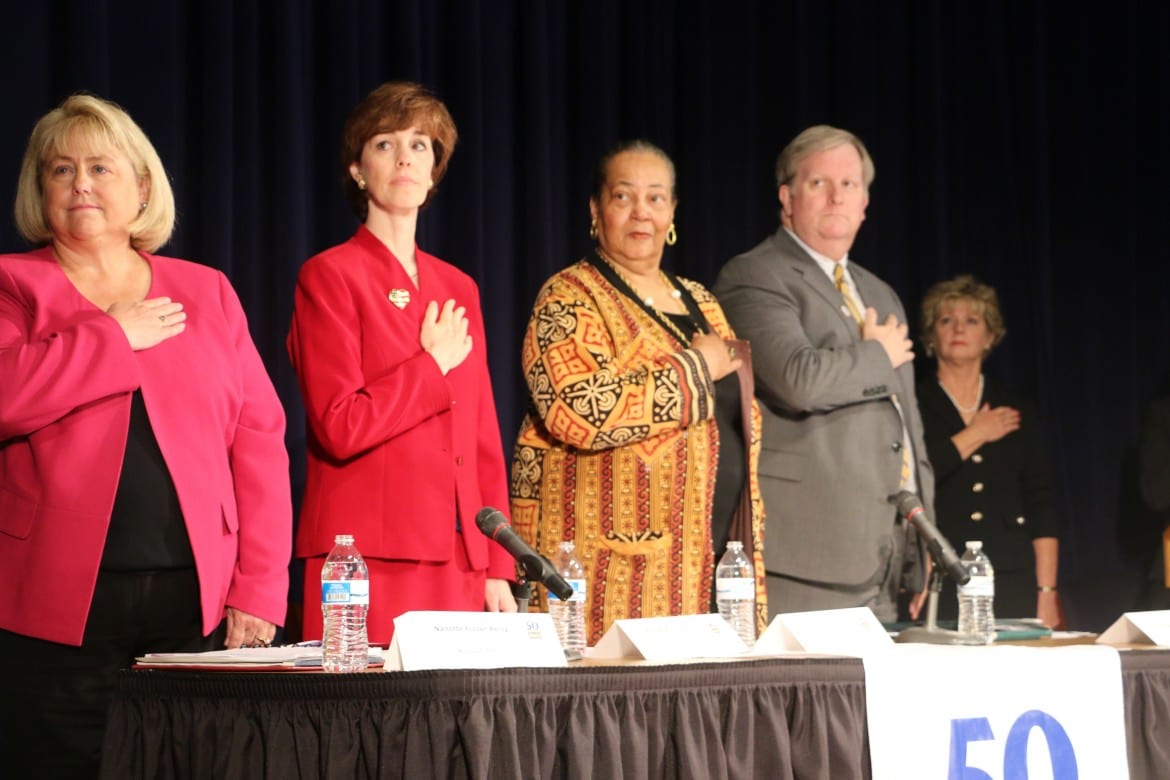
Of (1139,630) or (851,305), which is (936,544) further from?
(851,305)

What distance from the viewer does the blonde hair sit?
2.76 meters

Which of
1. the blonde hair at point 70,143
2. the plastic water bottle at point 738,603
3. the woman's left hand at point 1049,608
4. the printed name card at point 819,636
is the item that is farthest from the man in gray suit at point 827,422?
the blonde hair at point 70,143

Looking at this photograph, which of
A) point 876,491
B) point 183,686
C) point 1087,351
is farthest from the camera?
point 1087,351

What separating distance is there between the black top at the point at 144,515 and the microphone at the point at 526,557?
1.86ft

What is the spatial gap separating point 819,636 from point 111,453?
119cm

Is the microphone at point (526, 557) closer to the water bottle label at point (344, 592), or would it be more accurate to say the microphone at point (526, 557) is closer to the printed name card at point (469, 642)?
the printed name card at point (469, 642)

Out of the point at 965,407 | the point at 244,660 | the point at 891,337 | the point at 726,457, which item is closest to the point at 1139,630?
the point at 726,457

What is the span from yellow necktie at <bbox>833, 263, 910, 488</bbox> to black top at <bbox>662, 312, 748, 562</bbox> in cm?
46

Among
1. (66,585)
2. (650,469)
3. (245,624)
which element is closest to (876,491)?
(650,469)

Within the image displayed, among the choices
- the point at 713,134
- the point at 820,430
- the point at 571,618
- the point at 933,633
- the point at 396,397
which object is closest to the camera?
→ the point at 571,618

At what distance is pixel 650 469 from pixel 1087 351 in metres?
2.45

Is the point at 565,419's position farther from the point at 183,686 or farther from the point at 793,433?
the point at 183,686

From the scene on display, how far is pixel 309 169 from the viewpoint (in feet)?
12.7

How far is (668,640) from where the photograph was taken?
2.29 meters
